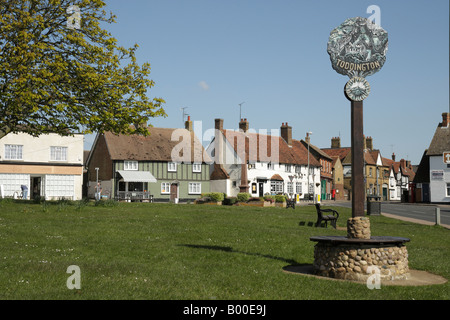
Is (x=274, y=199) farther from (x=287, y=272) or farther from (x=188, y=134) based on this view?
(x=287, y=272)

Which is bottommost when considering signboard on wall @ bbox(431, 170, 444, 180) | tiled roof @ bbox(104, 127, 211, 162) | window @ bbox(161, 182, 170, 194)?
window @ bbox(161, 182, 170, 194)

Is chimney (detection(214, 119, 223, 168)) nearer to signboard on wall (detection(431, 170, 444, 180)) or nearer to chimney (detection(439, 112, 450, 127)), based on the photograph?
signboard on wall (detection(431, 170, 444, 180))

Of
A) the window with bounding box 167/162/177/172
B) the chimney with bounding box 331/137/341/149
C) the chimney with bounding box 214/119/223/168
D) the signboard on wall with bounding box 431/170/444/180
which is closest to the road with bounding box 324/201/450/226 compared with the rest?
the signboard on wall with bounding box 431/170/444/180

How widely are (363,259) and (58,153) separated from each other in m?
45.5

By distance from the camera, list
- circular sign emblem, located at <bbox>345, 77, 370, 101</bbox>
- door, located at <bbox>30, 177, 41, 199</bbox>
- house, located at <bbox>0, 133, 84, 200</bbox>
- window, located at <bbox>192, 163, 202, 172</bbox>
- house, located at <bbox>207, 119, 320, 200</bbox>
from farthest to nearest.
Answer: house, located at <bbox>207, 119, 320, 200</bbox> → window, located at <bbox>192, 163, 202, 172</bbox> → door, located at <bbox>30, 177, 41, 199</bbox> → house, located at <bbox>0, 133, 84, 200</bbox> → circular sign emblem, located at <bbox>345, 77, 370, 101</bbox>

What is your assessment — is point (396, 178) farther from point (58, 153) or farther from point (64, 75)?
point (64, 75)

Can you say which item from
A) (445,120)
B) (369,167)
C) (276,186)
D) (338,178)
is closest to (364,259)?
(276,186)

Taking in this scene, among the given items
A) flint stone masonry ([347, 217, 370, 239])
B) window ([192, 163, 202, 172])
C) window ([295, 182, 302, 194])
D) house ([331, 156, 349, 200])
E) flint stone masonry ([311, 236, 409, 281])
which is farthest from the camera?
house ([331, 156, 349, 200])

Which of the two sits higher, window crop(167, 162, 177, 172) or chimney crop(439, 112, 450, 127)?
chimney crop(439, 112, 450, 127)

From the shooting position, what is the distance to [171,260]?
1157cm

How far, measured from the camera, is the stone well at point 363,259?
10.3m

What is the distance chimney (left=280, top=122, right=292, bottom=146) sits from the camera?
7300 cm

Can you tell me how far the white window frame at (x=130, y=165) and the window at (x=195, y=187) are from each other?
26.0 feet
